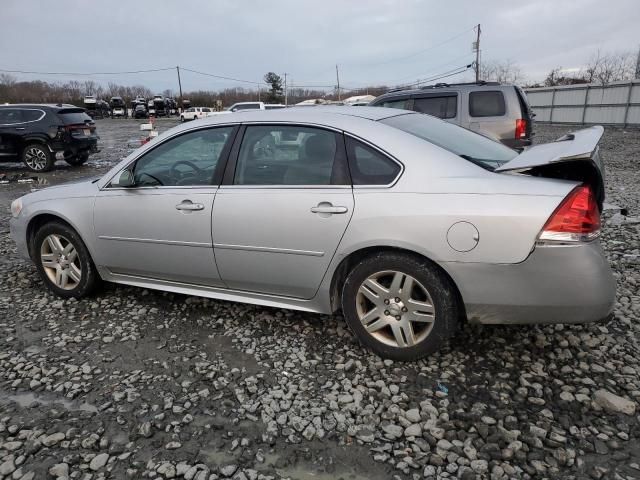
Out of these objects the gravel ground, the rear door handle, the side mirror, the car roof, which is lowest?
the gravel ground

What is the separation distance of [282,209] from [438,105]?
21.8 feet

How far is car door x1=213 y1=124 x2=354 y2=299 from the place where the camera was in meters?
2.86

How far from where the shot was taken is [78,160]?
1351 centimetres

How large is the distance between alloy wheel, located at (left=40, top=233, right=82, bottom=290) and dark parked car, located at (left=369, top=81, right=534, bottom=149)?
624 centimetres

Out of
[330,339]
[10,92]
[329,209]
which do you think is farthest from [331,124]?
[10,92]

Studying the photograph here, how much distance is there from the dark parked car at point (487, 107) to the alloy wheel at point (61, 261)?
20.5ft

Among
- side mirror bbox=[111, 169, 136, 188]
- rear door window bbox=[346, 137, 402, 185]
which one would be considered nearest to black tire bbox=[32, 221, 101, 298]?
side mirror bbox=[111, 169, 136, 188]

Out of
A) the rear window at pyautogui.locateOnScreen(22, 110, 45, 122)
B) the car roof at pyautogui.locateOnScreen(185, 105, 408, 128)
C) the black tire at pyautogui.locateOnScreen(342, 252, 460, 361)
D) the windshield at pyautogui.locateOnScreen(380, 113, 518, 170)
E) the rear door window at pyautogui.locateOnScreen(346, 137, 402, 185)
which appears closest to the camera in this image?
the black tire at pyautogui.locateOnScreen(342, 252, 460, 361)

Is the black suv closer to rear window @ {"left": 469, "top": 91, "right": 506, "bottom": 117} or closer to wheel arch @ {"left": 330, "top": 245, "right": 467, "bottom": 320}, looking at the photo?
rear window @ {"left": 469, "top": 91, "right": 506, "bottom": 117}

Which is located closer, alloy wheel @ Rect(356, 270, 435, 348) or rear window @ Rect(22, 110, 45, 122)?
alloy wheel @ Rect(356, 270, 435, 348)

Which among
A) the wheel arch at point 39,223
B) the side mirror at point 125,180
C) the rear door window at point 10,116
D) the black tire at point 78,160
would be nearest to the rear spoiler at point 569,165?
the side mirror at point 125,180

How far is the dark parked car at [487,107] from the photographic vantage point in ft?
26.3

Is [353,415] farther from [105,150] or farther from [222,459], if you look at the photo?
[105,150]

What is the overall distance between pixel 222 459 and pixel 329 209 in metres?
1.46
